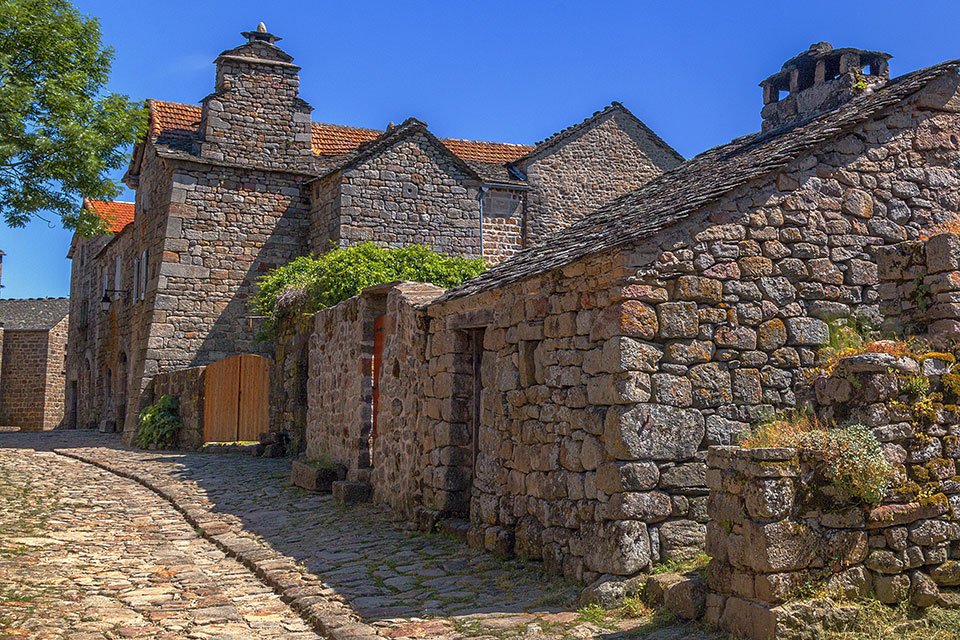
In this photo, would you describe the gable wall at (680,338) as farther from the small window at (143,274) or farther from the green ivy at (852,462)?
the small window at (143,274)

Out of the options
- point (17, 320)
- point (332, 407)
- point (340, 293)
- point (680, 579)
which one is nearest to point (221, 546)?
point (332, 407)

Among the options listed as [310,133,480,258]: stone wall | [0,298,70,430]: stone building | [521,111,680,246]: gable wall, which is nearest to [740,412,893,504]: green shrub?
[310,133,480,258]: stone wall

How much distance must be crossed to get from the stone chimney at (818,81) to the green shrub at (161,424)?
1217cm

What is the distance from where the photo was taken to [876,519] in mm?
5320

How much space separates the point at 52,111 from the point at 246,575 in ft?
27.7

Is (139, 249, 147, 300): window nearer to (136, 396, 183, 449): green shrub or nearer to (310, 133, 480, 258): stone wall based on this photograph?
(136, 396, 183, 449): green shrub

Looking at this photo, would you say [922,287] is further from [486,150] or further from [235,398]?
[486,150]

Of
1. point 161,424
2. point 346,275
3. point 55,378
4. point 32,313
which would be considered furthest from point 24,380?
point 346,275

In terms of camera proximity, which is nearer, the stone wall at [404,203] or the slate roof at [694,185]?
the slate roof at [694,185]

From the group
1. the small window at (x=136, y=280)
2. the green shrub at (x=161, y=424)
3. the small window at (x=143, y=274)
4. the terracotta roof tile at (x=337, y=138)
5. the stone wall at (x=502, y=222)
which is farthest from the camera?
the small window at (x=136, y=280)

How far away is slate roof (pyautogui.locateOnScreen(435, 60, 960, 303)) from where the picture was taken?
6.64 metres

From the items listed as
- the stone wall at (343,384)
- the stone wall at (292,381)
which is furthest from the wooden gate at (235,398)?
the stone wall at (343,384)

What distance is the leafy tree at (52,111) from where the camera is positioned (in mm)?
11984

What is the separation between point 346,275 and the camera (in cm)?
1459
